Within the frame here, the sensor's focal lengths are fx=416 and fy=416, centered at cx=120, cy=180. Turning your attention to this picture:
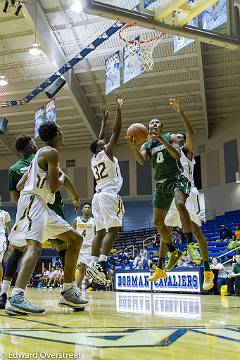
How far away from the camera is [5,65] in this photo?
682 inches

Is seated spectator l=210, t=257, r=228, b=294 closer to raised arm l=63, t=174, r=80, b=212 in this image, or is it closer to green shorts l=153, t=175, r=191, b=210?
green shorts l=153, t=175, r=191, b=210

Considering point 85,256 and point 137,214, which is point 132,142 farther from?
point 137,214

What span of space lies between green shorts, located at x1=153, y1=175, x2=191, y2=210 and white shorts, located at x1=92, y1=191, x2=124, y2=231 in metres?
0.52

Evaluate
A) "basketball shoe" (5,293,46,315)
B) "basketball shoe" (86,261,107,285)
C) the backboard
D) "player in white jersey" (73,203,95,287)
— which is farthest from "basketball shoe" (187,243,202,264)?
"player in white jersey" (73,203,95,287)

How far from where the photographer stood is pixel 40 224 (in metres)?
3.57

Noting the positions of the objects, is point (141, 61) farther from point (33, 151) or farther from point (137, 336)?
point (137, 336)

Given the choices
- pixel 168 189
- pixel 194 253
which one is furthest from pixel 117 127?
pixel 194 253

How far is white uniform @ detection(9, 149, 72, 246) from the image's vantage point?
11.7 feet

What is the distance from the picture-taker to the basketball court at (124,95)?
210cm

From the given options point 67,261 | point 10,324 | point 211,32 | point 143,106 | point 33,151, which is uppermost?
point 143,106

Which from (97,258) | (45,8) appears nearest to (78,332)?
(97,258)

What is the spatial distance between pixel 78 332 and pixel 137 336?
358 mm

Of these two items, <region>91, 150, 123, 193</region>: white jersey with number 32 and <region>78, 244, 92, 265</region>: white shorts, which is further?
<region>78, 244, 92, 265</region>: white shorts

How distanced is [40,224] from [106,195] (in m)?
2.15
